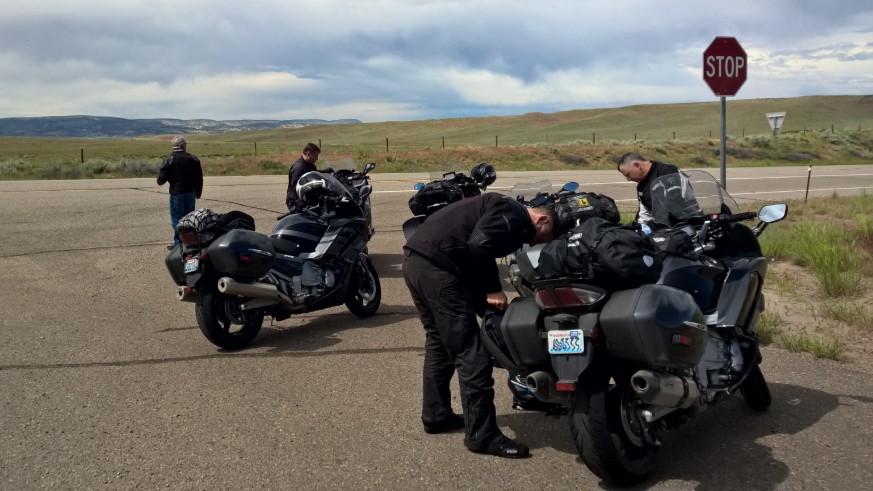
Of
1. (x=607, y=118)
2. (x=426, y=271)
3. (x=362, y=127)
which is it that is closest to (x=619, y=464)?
(x=426, y=271)

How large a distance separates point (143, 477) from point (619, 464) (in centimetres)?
262

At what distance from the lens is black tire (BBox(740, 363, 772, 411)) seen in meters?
5.26

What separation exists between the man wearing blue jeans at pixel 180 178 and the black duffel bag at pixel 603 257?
9235 millimetres

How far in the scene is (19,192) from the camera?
2125 cm

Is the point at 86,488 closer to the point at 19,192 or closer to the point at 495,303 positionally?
the point at 495,303

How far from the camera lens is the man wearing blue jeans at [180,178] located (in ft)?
40.9

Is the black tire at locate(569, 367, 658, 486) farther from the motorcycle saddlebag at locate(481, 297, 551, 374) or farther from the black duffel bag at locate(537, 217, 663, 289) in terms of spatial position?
the black duffel bag at locate(537, 217, 663, 289)

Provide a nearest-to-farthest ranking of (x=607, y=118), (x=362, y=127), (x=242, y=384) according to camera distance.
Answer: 1. (x=242, y=384)
2. (x=607, y=118)
3. (x=362, y=127)

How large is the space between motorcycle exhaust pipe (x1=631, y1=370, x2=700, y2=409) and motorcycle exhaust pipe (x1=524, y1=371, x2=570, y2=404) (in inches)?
16.1

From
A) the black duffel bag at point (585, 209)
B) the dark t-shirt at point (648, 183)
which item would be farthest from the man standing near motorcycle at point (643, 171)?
the black duffel bag at point (585, 209)

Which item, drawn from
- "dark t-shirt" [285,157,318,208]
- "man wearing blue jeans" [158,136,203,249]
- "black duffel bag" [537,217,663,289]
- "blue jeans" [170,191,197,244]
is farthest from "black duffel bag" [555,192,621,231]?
"blue jeans" [170,191,197,244]

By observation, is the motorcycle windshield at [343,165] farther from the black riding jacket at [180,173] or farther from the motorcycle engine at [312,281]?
the motorcycle engine at [312,281]

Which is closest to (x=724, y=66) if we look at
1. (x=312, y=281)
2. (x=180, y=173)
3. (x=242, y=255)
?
(x=312, y=281)

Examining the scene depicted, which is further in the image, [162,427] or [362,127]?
[362,127]
